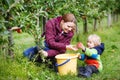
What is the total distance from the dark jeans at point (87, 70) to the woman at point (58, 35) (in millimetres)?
469

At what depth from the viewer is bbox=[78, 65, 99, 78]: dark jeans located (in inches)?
243

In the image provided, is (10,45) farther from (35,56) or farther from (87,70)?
(87,70)

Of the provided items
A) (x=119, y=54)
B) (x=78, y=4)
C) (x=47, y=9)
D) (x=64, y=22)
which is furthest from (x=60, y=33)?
(x=78, y=4)

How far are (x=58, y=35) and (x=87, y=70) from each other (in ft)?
2.83

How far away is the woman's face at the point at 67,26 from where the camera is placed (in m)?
6.45

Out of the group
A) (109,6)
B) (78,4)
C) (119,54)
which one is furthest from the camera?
(109,6)

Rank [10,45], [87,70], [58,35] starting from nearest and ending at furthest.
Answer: [10,45]
[87,70]
[58,35]

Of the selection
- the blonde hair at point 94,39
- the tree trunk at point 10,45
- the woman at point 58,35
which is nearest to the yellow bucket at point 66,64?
the woman at point 58,35

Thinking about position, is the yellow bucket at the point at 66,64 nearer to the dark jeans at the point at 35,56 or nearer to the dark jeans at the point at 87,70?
the dark jeans at the point at 87,70

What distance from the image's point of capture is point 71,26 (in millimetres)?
6477

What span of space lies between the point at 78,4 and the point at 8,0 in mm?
5574

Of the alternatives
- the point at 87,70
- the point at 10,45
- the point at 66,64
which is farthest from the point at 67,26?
the point at 10,45

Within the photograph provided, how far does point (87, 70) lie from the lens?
634 cm

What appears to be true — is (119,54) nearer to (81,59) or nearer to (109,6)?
(81,59)
